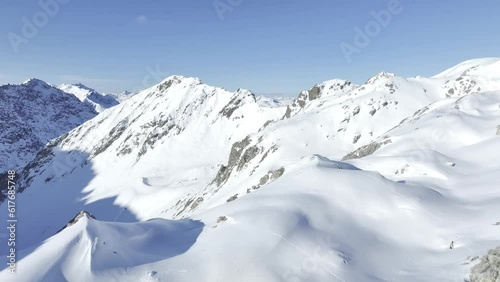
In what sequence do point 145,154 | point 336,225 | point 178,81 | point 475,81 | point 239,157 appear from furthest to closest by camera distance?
point 178,81
point 145,154
point 239,157
point 475,81
point 336,225

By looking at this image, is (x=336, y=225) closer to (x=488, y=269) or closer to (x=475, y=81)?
(x=488, y=269)

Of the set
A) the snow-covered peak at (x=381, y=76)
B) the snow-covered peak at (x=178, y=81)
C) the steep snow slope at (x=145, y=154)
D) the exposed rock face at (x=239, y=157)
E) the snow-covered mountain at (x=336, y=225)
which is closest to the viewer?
the snow-covered mountain at (x=336, y=225)

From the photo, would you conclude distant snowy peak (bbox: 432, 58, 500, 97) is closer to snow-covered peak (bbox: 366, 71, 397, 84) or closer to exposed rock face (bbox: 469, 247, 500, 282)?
snow-covered peak (bbox: 366, 71, 397, 84)

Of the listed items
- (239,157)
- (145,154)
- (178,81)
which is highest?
(178,81)

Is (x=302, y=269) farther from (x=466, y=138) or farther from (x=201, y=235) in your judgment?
(x=466, y=138)

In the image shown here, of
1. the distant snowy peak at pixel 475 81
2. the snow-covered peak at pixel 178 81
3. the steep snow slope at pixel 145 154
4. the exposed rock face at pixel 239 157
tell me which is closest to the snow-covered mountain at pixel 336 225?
the distant snowy peak at pixel 475 81

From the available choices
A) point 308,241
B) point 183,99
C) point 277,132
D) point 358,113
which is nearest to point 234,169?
point 277,132

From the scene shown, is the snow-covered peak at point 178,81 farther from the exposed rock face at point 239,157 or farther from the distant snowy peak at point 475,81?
the distant snowy peak at point 475,81

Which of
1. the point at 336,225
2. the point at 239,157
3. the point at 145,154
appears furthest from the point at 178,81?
the point at 336,225

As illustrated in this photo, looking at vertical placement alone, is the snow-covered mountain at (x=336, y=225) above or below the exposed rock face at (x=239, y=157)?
above
